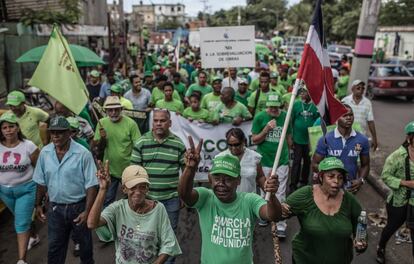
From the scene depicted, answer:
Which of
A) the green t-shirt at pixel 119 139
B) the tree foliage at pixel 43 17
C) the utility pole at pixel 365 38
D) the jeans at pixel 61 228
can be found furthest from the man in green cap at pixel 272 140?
the tree foliage at pixel 43 17

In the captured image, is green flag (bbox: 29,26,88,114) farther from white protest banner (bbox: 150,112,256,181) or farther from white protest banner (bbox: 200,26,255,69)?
white protest banner (bbox: 200,26,255,69)

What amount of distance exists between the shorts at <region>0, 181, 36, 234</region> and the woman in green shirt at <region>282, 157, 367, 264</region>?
2.98 m

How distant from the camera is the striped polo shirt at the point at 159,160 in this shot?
4.58 meters

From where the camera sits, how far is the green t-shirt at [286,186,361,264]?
3393 mm

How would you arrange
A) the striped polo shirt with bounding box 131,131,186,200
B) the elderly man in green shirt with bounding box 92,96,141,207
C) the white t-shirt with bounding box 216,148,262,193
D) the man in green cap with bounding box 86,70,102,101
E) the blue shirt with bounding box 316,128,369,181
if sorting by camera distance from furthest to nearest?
the man in green cap with bounding box 86,70,102,101, the elderly man in green shirt with bounding box 92,96,141,207, the blue shirt with bounding box 316,128,369,181, the white t-shirt with bounding box 216,148,262,193, the striped polo shirt with bounding box 131,131,186,200

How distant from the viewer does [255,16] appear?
88.9 m

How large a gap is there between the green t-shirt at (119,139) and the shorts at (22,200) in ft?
3.44

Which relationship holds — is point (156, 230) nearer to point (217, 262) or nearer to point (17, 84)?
point (217, 262)

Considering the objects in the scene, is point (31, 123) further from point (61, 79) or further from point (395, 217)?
point (395, 217)

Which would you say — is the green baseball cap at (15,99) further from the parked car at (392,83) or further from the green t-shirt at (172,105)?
the parked car at (392,83)

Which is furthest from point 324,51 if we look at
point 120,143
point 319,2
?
point 120,143

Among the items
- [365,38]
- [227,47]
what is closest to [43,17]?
[227,47]

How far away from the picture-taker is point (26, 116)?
5.75 meters

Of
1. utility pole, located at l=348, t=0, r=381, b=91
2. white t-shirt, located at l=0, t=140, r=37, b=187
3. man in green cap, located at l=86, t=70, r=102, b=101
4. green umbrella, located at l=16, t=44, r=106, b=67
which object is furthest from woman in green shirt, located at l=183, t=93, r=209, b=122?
green umbrella, located at l=16, t=44, r=106, b=67
